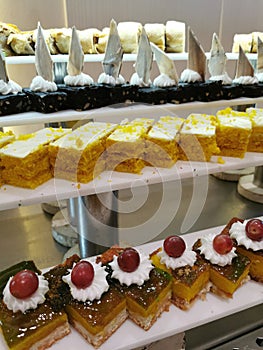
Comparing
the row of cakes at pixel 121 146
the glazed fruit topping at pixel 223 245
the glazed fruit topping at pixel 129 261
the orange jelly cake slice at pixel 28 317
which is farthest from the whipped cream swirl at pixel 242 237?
the orange jelly cake slice at pixel 28 317

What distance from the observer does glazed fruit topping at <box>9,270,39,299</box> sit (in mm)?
1067

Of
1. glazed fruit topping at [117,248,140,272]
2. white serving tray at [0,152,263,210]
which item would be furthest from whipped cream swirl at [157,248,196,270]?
white serving tray at [0,152,263,210]

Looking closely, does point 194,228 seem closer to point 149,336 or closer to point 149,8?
point 149,336

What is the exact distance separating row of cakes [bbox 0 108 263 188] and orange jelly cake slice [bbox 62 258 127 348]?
0.47m

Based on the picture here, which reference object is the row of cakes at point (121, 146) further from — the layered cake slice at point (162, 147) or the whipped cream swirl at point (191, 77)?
the whipped cream swirl at point (191, 77)

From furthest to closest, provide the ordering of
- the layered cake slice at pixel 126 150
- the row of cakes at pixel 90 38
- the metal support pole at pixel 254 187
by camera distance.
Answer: the metal support pole at pixel 254 187 < the row of cakes at pixel 90 38 < the layered cake slice at pixel 126 150

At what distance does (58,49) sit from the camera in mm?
2105

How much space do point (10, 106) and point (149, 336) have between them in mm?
1159

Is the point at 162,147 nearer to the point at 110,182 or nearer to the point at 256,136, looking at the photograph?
the point at 110,182

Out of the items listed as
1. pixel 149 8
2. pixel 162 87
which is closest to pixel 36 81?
pixel 162 87

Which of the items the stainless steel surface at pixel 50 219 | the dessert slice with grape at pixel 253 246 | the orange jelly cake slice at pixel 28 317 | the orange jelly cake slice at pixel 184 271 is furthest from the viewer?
the stainless steel surface at pixel 50 219

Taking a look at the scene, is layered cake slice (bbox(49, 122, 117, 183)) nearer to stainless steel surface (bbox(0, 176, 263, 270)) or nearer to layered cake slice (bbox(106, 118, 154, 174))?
layered cake slice (bbox(106, 118, 154, 174))

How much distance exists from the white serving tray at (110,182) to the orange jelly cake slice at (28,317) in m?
0.35

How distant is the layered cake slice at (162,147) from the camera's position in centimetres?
159
